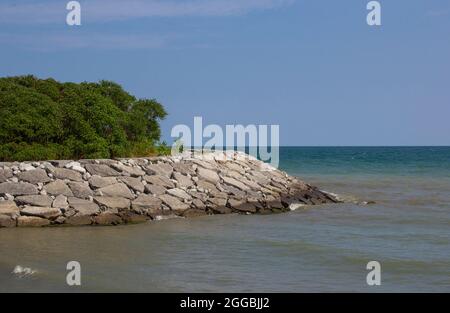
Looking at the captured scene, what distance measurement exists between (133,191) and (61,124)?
3.48 metres

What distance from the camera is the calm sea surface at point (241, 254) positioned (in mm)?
10047

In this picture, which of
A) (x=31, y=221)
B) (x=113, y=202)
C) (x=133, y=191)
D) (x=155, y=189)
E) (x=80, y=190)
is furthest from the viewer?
(x=155, y=189)

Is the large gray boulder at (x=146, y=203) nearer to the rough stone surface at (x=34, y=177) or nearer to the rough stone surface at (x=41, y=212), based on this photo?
the rough stone surface at (x=41, y=212)

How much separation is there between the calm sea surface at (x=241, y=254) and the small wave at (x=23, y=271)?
8 centimetres

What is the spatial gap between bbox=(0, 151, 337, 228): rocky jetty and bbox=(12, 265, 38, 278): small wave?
506cm

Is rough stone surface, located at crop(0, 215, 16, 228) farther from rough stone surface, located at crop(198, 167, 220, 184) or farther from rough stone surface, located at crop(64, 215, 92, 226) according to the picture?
rough stone surface, located at crop(198, 167, 220, 184)

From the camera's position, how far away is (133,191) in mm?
17469

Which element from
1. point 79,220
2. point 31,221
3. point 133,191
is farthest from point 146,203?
point 31,221

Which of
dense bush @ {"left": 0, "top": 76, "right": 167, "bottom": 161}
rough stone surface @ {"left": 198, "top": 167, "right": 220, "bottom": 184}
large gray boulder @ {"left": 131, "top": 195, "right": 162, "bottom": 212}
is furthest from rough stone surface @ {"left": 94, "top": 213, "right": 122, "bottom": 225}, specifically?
rough stone surface @ {"left": 198, "top": 167, "right": 220, "bottom": 184}

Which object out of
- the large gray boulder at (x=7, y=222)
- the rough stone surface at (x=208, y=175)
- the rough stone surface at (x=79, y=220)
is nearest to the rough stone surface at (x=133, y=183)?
the rough stone surface at (x=79, y=220)

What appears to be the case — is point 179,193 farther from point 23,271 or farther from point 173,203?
point 23,271

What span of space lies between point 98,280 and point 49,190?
6.85 metres
